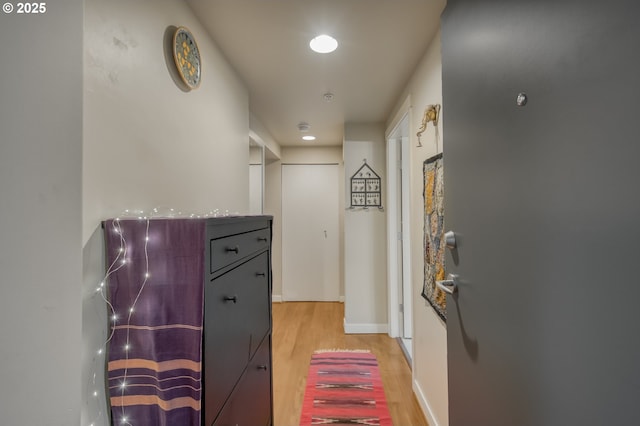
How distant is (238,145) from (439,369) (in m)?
1.92

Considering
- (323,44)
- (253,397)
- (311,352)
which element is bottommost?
(311,352)

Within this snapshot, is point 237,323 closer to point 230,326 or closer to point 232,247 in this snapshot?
point 230,326

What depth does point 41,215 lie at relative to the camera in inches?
31.9

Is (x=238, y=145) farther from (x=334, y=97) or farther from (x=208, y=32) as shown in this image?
(x=334, y=97)

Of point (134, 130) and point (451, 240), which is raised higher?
point (134, 130)

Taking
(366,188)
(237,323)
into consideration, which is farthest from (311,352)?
(237,323)

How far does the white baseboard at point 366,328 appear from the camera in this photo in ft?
11.2

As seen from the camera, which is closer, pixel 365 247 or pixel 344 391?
pixel 344 391

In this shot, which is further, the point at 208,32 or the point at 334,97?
the point at 334,97

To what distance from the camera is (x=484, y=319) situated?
0.83 m

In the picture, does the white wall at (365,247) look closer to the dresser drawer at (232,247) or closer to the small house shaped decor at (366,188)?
the small house shaped decor at (366,188)

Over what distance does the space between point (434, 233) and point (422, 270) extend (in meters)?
0.47

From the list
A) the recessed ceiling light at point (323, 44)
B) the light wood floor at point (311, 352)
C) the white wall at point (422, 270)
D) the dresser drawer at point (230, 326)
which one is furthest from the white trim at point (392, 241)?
→ the dresser drawer at point (230, 326)

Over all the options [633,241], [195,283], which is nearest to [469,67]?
[633,241]
